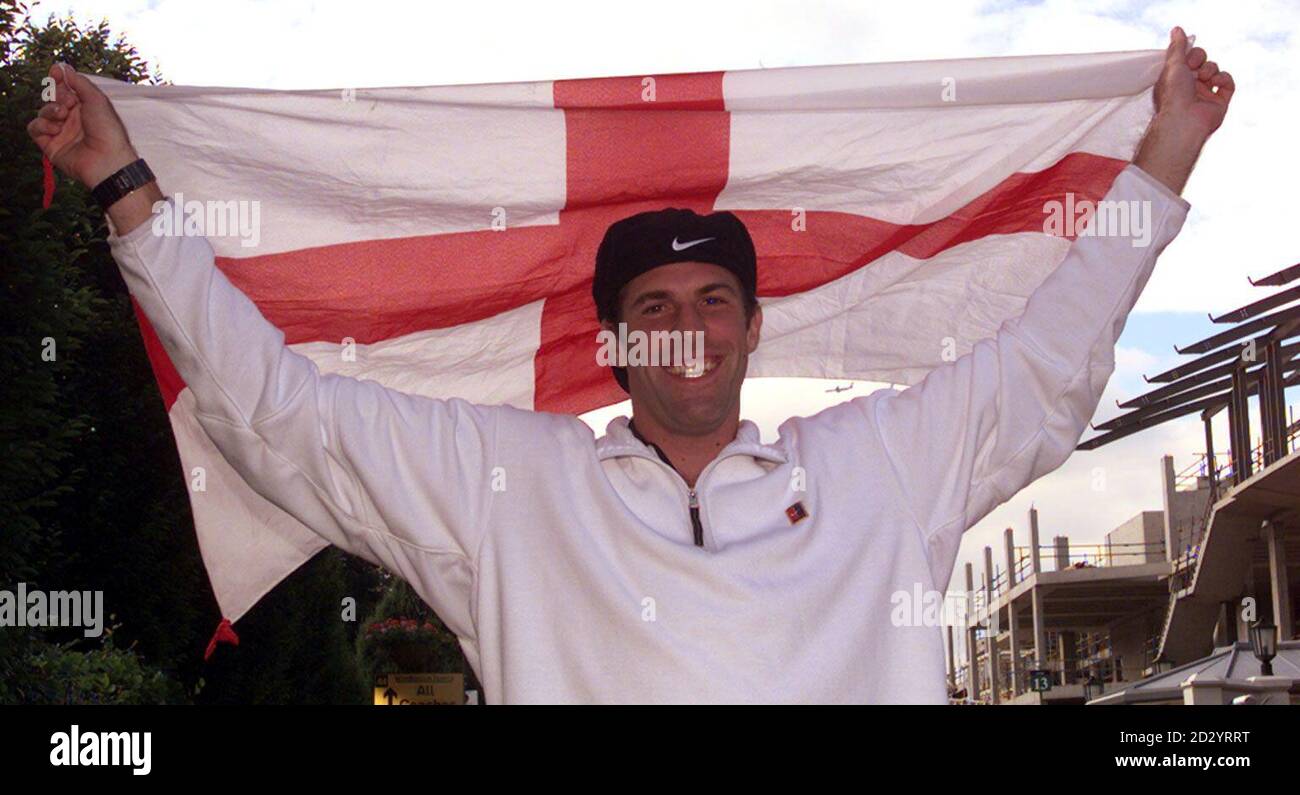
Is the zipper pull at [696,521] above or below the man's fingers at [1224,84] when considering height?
below

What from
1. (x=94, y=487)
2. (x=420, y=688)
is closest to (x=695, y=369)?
(x=94, y=487)

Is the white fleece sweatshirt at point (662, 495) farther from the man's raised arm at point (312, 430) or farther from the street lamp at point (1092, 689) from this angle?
the street lamp at point (1092, 689)

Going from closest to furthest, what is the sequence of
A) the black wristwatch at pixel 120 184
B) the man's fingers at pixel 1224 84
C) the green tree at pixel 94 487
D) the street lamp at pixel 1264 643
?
1. the black wristwatch at pixel 120 184
2. the man's fingers at pixel 1224 84
3. the green tree at pixel 94 487
4. the street lamp at pixel 1264 643

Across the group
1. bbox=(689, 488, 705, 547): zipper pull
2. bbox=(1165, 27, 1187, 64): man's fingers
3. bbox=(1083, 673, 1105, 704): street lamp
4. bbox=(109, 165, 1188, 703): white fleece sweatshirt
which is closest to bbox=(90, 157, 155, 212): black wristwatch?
bbox=(109, 165, 1188, 703): white fleece sweatshirt

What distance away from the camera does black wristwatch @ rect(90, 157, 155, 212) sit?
Result: 13.2 ft

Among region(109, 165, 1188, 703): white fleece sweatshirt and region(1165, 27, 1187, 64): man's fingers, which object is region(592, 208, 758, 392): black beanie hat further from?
region(1165, 27, 1187, 64): man's fingers

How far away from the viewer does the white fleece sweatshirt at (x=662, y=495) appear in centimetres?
367

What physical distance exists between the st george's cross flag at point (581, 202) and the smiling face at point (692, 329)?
72 centimetres

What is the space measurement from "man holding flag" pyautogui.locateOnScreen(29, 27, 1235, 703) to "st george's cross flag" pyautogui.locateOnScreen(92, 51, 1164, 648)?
1.80 feet

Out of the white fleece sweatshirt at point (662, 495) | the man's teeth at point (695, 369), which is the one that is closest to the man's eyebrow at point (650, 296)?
the man's teeth at point (695, 369)

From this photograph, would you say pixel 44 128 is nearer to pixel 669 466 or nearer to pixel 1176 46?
pixel 669 466

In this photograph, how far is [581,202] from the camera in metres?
4.97

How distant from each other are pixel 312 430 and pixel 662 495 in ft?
3.03
